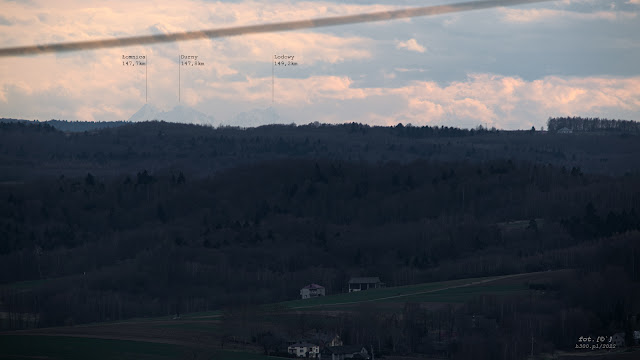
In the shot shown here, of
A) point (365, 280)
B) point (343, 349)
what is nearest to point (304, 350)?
point (343, 349)

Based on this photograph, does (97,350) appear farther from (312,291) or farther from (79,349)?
(312,291)

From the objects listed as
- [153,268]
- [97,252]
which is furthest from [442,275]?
[97,252]

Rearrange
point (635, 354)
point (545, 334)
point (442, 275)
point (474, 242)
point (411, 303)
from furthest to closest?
point (474, 242) < point (442, 275) < point (411, 303) < point (545, 334) < point (635, 354)

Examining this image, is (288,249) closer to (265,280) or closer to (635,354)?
(265,280)

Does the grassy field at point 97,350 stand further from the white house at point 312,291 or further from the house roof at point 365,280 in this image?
the house roof at point 365,280

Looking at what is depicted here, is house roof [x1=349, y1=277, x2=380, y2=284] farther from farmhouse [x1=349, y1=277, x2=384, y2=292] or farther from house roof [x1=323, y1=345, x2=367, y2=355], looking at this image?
house roof [x1=323, y1=345, x2=367, y2=355]

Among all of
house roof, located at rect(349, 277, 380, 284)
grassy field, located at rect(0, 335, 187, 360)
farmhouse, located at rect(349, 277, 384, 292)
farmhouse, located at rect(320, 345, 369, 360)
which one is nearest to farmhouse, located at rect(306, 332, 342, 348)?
farmhouse, located at rect(320, 345, 369, 360)
